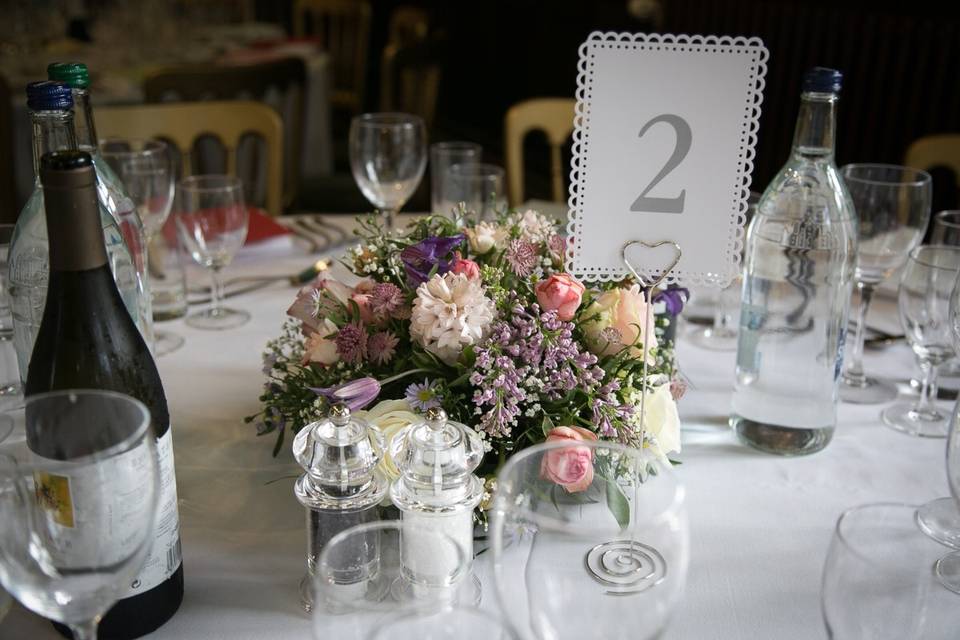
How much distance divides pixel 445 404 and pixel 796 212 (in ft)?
1.45

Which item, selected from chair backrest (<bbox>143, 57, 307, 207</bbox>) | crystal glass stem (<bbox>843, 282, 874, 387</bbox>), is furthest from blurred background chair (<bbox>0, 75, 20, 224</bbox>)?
crystal glass stem (<bbox>843, 282, 874, 387</bbox>)

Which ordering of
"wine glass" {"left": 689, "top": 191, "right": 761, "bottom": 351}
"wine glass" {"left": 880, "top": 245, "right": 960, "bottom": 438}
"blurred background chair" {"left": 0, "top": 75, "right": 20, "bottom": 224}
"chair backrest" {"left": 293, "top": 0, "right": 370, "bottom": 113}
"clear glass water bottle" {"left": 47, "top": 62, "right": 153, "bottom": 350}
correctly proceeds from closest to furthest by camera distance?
1. "clear glass water bottle" {"left": 47, "top": 62, "right": 153, "bottom": 350}
2. "wine glass" {"left": 880, "top": 245, "right": 960, "bottom": 438}
3. "wine glass" {"left": 689, "top": 191, "right": 761, "bottom": 351}
4. "blurred background chair" {"left": 0, "top": 75, "right": 20, "bottom": 224}
5. "chair backrest" {"left": 293, "top": 0, "right": 370, "bottom": 113}

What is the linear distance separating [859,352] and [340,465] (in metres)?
0.77

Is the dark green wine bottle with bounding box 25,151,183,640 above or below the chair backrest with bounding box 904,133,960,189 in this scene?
below

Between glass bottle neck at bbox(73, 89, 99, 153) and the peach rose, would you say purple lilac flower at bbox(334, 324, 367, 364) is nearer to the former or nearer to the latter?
the peach rose

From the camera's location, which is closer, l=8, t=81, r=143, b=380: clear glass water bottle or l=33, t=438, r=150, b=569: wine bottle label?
l=33, t=438, r=150, b=569: wine bottle label

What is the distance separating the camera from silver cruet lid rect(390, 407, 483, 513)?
69 cm

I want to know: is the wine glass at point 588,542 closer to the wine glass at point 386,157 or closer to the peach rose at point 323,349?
the peach rose at point 323,349

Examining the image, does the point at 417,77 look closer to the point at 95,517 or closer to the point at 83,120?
the point at 83,120

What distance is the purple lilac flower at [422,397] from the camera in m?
0.79

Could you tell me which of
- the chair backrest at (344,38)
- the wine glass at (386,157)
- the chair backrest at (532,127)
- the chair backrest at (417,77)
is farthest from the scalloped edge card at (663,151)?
the chair backrest at (344,38)

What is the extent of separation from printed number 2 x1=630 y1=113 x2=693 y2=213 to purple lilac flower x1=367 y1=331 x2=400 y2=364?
0.78ft

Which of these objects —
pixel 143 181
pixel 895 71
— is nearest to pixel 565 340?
pixel 143 181

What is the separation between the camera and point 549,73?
4.95m
